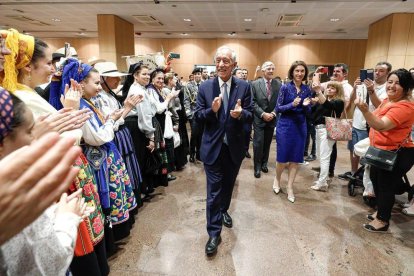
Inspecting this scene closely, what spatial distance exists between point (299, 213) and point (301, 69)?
153 cm

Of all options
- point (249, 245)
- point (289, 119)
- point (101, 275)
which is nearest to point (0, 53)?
point (101, 275)

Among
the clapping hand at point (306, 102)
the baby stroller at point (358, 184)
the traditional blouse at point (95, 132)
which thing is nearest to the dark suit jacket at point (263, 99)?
the clapping hand at point (306, 102)

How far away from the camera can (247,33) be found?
10023 mm

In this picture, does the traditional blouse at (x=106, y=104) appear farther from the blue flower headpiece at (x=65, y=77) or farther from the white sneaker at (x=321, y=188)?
the white sneaker at (x=321, y=188)

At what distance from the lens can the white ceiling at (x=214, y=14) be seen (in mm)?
6371

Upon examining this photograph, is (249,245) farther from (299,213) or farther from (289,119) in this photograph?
(289,119)

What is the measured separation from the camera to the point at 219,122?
204cm

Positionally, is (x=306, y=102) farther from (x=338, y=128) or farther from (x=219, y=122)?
(x=219, y=122)

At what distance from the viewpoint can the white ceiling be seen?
6371mm

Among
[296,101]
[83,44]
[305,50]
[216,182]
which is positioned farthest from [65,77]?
[83,44]

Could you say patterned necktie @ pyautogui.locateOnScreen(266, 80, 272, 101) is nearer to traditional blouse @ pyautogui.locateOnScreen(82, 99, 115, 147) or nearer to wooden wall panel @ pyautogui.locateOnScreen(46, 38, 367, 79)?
traditional blouse @ pyautogui.locateOnScreen(82, 99, 115, 147)

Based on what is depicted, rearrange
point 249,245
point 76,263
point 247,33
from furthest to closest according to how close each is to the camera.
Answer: point 247,33, point 249,245, point 76,263

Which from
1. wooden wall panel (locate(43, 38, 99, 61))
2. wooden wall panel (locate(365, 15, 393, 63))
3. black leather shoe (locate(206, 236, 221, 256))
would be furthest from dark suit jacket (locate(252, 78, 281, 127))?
wooden wall panel (locate(43, 38, 99, 61))

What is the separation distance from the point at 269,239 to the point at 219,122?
3.70ft
